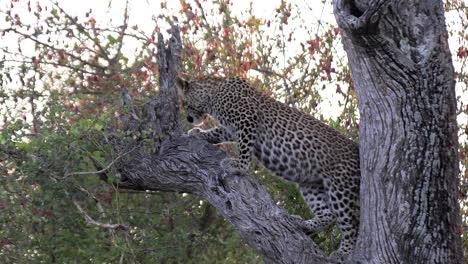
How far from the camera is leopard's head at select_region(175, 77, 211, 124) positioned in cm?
850

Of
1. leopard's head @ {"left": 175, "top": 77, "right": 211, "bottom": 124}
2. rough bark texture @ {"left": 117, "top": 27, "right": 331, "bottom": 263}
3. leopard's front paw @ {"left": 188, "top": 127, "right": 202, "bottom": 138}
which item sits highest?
leopard's head @ {"left": 175, "top": 77, "right": 211, "bottom": 124}

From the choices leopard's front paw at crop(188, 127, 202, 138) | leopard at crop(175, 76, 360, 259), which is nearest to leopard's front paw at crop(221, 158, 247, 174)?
leopard at crop(175, 76, 360, 259)

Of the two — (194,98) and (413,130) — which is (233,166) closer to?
(194,98)

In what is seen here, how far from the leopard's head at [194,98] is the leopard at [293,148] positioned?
0.01 meters

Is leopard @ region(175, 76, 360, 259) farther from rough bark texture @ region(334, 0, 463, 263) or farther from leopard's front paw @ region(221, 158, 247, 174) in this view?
rough bark texture @ region(334, 0, 463, 263)

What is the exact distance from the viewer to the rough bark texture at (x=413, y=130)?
5.75m

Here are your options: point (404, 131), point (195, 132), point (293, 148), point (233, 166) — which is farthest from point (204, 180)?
point (404, 131)

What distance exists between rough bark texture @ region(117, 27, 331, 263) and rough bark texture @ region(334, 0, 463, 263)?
0.83 m

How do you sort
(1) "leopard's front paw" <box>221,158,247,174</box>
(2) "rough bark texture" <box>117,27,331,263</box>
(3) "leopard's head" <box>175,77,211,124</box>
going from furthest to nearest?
(3) "leopard's head" <box>175,77,211,124</box> < (1) "leopard's front paw" <box>221,158,247,174</box> < (2) "rough bark texture" <box>117,27,331,263</box>

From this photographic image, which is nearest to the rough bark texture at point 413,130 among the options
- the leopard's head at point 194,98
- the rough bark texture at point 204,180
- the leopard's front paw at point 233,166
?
the rough bark texture at point 204,180

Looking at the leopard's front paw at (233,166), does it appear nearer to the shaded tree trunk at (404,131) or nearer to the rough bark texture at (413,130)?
the shaded tree trunk at (404,131)

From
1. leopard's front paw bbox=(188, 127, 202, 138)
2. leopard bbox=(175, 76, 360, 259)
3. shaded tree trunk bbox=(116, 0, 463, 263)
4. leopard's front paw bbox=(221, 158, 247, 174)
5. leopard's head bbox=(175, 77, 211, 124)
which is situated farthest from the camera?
leopard's head bbox=(175, 77, 211, 124)

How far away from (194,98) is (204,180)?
1813 millimetres

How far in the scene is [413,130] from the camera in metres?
5.81
